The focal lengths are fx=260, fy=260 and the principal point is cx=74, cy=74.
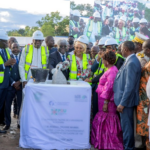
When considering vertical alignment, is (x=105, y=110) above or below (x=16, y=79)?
below

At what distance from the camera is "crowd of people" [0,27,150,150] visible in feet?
13.5

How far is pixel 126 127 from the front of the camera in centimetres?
420

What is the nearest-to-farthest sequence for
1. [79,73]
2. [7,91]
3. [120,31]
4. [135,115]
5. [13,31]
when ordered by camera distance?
[135,115] → [79,73] → [7,91] → [120,31] → [13,31]

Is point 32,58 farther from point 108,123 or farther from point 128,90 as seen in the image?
point 128,90

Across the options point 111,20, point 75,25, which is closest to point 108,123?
point 75,25

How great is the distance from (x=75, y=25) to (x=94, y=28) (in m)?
1.89

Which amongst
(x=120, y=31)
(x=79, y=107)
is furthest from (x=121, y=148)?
(x=120, y=31)

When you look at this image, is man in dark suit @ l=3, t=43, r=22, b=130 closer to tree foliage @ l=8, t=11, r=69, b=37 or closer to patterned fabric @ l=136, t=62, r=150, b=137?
patterned fabric @ l=136, t=62, r=150, b=137

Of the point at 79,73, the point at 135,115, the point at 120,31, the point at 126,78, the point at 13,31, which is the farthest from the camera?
the point at 13,31

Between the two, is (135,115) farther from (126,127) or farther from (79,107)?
(79,107)

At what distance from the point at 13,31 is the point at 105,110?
8188cm

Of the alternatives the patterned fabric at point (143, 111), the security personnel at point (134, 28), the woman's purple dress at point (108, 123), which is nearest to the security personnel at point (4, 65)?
the woman's purple dress at point (108, 123)

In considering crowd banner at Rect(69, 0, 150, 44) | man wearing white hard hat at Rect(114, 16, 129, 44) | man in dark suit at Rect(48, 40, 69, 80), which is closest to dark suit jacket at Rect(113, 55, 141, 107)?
man in dark suit at Rect(48, 40, 69, 80)

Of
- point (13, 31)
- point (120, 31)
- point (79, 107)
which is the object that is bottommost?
point (79, 107)
